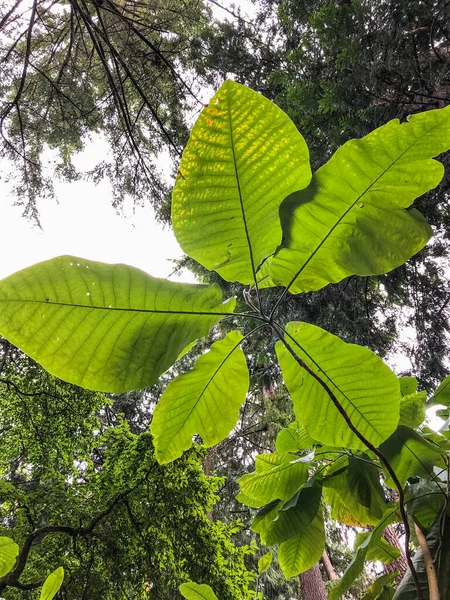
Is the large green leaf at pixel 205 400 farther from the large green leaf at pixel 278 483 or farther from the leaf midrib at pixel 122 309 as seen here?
the large green leaf at pixel 278 483

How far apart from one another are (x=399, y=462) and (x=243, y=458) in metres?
6.47

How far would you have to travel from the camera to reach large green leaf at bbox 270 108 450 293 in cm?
46

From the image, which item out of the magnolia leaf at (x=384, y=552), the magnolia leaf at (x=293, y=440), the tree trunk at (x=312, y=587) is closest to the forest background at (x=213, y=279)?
the magnolia leaf at (x=293, y=440)

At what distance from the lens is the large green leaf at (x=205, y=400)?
22.9 inches

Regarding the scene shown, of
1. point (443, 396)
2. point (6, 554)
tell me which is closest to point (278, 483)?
point (443, 396)

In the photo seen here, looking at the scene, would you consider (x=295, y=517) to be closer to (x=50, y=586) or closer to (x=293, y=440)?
(x=293, y=440)

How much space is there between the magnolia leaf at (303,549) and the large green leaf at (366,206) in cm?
66

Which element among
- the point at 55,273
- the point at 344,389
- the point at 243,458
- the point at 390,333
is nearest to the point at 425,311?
the point at 390,333

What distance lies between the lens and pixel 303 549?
906 mm

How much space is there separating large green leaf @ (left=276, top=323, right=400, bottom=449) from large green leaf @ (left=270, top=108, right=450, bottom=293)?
9 centimetres

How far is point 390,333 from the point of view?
13.8ft

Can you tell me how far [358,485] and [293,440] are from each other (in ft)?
0.69

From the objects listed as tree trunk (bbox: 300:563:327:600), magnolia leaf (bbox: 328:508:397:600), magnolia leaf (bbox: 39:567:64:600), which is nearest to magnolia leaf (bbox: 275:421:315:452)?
magnolia leaf (bbox: 328:508:397:600)

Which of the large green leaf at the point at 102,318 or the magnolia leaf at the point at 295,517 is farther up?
the large green leaf at the point at 102,318
